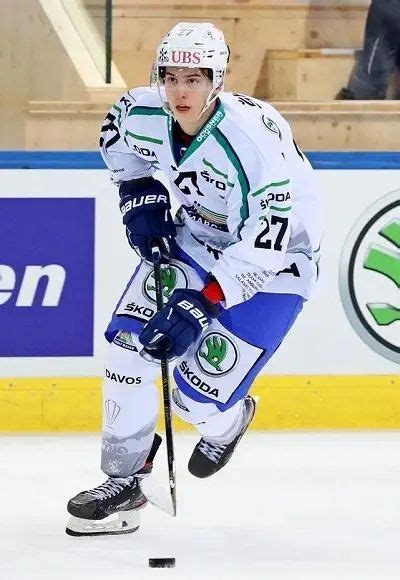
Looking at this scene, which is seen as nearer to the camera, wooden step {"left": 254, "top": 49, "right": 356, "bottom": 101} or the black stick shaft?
the black stick shaft

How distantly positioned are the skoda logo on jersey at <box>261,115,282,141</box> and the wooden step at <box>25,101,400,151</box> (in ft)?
5.53

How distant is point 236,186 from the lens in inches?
125

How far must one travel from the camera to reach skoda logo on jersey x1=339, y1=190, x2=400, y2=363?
4.82m

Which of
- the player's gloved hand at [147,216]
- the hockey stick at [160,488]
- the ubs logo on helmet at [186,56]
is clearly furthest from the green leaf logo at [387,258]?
the ubs logo on helmet at [186,56]

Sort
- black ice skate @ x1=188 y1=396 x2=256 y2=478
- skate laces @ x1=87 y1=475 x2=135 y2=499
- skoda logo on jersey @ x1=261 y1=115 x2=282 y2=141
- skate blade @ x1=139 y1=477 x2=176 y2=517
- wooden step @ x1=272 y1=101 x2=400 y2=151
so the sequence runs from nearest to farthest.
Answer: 1. skoda logo on jersey @ x1=261 y1=115 x2=282 y2=141
2. skate blade @ x1=139 y1=477 x2=176 y2=517
3. skate laces @ x1=87 y1=475 x2=135 y2=499
4. black ice skate @ x1=188 y1=396 x2=256 y2=478
5. wooden step @ x1=272 y1=101 x2=400 y2=151

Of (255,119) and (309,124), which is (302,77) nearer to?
(309,124)

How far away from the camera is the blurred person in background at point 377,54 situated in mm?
5230

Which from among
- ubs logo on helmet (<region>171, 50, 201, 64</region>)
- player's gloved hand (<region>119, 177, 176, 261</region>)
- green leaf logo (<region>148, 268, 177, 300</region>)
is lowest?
green leaf logo (<region>148, 268, 177, 300</region>)

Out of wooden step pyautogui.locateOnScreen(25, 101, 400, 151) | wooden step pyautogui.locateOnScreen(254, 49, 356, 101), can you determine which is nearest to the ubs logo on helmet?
wooden step pyautogui.locateOnScreen(25, 101, 400, 151)

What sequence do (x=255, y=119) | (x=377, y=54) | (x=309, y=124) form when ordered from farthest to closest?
(x=377, y=54)
(x=309, y=124)
(x=255, y=119)

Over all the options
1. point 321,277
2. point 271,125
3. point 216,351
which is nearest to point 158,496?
point 216,351

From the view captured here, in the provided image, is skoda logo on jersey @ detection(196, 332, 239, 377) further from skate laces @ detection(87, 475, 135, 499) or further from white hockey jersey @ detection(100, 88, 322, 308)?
skate laces @ detection(87, 475, 135, 499)

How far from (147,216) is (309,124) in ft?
5.68

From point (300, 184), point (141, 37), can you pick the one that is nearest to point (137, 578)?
point (300, 184)
